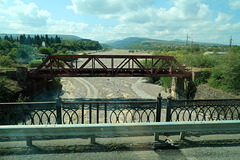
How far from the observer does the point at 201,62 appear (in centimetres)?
2394

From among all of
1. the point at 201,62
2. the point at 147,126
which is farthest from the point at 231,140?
the point at 201,62

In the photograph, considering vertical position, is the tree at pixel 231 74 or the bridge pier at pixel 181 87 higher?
the tree at pixel 231 74

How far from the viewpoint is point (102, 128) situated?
14.3ft

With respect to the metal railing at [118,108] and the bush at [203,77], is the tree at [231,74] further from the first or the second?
the metal railing at [118,108]

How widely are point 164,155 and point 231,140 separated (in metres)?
2.15

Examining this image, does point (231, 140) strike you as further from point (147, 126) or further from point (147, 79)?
point (147, 79)

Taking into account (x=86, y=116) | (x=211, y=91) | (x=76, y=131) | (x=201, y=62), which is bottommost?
(x=86, y=116)

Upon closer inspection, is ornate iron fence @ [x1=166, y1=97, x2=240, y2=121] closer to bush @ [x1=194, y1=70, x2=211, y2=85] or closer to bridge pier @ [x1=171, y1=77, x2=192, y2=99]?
bush @ [x1=194, y1=70, x2=211, y2=85]

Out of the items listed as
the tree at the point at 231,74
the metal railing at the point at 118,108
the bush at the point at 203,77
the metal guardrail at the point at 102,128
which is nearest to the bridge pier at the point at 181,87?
the bush at the point at 203,77

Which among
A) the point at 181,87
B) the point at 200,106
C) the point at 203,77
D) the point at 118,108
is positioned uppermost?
the point at 200,106

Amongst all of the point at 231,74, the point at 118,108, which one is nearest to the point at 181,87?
the point at 231,74

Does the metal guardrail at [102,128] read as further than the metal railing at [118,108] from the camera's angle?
No

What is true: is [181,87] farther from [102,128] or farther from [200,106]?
[102,128]

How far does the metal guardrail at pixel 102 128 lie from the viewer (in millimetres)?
4172
